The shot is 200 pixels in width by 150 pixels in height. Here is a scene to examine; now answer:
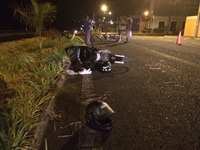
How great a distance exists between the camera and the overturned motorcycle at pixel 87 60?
512 cm

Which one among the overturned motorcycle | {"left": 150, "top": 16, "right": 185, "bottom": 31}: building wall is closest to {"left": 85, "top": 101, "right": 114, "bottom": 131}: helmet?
the overturned motorcycle

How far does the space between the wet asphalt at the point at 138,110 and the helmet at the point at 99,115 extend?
0.40 ft

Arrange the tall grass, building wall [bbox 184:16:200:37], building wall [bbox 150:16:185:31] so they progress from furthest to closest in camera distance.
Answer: building wall [bbox 150:16:185:31], building wall [bbox 184:16:200:37], the tall grass

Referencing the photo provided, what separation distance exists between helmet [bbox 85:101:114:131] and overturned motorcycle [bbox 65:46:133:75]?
2.74m

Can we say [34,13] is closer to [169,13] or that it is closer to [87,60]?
[87,60]

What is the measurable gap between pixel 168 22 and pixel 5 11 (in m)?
32.5

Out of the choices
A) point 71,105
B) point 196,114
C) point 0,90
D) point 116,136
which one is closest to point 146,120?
point 116,136

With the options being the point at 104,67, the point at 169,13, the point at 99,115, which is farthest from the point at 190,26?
the point at 99,115

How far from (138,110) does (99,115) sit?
2.73ft

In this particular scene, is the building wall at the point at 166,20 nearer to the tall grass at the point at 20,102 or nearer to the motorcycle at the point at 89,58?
the motorcycle at the point at 89,58

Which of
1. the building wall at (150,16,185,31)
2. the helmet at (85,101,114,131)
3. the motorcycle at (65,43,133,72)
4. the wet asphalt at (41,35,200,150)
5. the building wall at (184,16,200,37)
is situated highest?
the building wall at (150,16,185,31)

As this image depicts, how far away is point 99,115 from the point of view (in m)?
2.31

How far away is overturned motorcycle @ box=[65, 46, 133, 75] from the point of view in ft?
16.8

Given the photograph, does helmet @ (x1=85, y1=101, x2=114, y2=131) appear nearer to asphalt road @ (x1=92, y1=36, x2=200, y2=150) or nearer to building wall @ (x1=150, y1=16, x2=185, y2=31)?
asphalt road @ (x1=92, y1=36, x2=200, y2=150)
